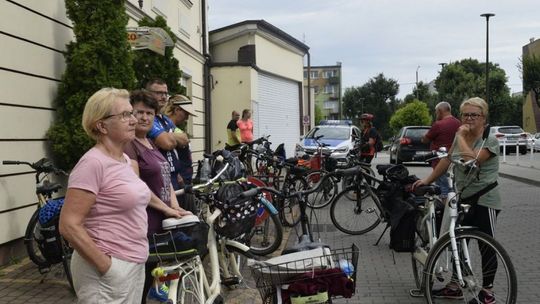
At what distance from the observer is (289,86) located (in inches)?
982

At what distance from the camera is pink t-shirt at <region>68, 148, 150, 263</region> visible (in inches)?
103

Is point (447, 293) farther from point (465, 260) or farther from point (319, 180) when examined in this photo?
point (319, 180)

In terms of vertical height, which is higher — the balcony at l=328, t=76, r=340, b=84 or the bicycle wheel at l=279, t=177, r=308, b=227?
the balcony at l=328, t=76, r=340, b=84

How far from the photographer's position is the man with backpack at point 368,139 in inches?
488

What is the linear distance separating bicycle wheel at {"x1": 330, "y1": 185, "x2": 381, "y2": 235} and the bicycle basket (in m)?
4.38

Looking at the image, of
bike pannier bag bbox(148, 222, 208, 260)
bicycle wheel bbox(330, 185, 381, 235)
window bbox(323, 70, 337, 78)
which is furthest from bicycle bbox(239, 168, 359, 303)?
window bbox(323, 70, 337, 78)

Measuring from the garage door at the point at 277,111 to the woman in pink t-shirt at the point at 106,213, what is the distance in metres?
16.5

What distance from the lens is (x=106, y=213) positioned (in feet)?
8.77

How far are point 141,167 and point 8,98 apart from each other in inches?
127

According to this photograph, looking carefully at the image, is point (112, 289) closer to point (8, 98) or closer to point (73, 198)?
point (73, 198)

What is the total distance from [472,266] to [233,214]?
77.3 inches

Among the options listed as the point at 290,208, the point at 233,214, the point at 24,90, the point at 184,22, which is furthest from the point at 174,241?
the point at 184,22

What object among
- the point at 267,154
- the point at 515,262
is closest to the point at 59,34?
the point at 267,154

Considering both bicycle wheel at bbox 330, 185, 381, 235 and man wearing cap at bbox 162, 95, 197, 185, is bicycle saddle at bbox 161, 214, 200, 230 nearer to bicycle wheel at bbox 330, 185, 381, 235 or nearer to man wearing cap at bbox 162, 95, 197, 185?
man wearing cap at bbox 162, 95, 197, 185
